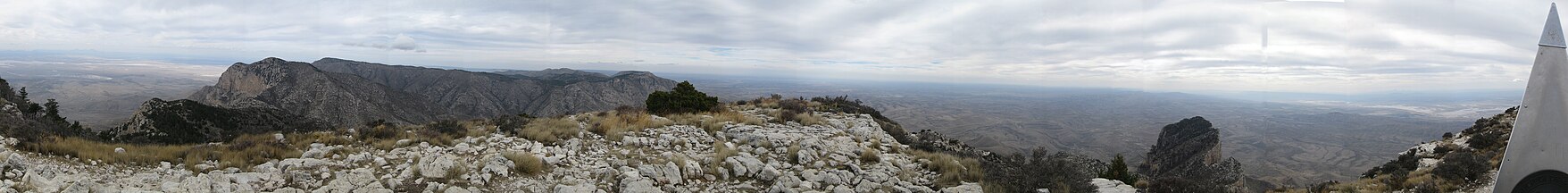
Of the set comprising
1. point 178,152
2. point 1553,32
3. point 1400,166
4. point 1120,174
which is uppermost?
point 1553,32

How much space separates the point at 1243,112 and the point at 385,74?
145 meters

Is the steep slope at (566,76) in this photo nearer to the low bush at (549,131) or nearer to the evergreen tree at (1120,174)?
the low bush at (549,131)

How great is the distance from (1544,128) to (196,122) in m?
22.3

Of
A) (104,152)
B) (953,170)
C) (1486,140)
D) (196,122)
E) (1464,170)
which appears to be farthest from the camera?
(196,122)

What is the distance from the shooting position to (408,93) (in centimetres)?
7975

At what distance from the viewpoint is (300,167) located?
21.5 feet

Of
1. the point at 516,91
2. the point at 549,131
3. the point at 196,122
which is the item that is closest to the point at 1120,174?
the point at 549,131

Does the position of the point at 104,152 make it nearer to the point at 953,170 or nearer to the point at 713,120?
the point at 713,120

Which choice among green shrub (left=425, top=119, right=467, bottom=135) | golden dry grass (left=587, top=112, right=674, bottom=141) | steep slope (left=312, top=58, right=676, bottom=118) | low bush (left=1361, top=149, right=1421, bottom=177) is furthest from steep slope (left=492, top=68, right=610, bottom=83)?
low bush (left=1361, top=149, right=1421, bottom=177)

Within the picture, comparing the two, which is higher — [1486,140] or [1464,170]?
[1486,140]

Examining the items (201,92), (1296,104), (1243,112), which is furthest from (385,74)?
(1296,104)

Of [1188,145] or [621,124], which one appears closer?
[621,124]

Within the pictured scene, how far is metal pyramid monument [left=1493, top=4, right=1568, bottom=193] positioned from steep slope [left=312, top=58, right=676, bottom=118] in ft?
239

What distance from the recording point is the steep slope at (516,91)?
76812mm
